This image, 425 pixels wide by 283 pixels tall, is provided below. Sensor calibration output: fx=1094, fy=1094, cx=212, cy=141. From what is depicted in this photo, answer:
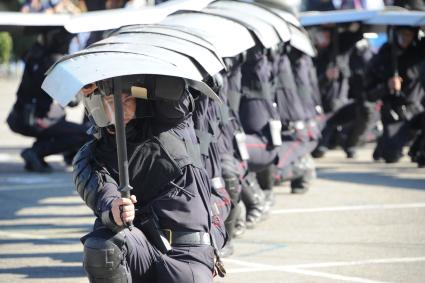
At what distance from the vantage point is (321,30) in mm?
14438

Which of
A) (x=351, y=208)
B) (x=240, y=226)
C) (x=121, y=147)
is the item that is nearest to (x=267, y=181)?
(x=351, y=208)

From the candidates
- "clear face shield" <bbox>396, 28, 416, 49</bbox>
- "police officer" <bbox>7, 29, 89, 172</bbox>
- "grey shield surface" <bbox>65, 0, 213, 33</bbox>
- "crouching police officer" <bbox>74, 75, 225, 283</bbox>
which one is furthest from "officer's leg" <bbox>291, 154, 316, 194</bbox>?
"crouching police officer" <bbox>74, 75, 225, 283</bbox>

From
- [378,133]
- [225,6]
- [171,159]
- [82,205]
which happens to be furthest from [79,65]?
[378,133]

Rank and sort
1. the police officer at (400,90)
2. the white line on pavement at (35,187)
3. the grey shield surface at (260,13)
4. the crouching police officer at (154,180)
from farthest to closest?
the police officer at (400,90), the white line on pavement at (35,187), the grey shield surface at (260,13), the crouching police officer at (154,180)

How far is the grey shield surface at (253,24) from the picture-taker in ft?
26.0

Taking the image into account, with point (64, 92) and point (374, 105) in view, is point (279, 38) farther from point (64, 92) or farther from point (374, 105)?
→ point (374, 105)

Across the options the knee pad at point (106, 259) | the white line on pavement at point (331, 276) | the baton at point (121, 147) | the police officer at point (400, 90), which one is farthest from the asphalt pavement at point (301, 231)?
the baton at point (121, 147)

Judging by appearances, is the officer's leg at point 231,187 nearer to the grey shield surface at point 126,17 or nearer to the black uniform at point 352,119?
the grey shield surface at point 126,17

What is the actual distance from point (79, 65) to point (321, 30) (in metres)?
9.58

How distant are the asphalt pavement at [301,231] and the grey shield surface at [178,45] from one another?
188 cm

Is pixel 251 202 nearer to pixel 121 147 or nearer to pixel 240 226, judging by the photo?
pixel 240 226

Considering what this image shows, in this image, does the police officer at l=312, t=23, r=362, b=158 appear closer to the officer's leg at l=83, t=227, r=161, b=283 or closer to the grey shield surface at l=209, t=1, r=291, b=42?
the grey shield surface at l=209, t=1, r=291, b=42

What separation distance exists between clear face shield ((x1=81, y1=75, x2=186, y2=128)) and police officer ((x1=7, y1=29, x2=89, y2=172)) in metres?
7.06

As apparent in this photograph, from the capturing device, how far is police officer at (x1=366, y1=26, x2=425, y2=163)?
13367 millimetres
